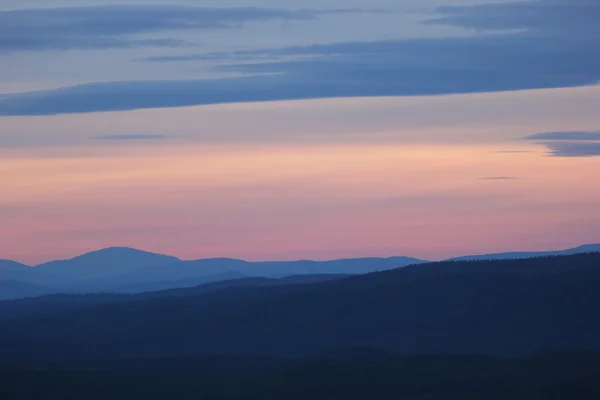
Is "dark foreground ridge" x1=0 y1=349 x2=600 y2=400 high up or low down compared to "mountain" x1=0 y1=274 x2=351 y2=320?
down

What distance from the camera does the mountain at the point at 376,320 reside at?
236 feet

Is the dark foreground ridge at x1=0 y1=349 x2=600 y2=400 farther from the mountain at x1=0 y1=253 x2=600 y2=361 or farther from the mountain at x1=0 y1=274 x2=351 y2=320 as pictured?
the mountain at x1=0 y1=274 x2=351 y2=320

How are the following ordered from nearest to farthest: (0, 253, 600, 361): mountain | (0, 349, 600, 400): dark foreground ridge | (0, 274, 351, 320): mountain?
(0, 349, 600, 400): dark foreground ridge, (0, 253, 600, 361): mountain, (0, 274, 351, 320): mountain

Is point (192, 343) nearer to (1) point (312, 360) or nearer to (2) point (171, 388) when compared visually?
(1) point (312, 360)

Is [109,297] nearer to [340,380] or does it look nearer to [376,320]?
[376,320]

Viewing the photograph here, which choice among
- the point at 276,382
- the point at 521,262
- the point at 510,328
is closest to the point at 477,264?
the point at 521,262

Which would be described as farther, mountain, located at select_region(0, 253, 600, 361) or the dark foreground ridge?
mountain, located at select_region(0, 253, 600, 361)

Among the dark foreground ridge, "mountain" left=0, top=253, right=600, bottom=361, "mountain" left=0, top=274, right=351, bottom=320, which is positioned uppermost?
"mountain" left=0, top=274, right=351, bottom=320

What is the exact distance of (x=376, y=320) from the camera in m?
80.4

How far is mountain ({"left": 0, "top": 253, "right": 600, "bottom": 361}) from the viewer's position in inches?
2837

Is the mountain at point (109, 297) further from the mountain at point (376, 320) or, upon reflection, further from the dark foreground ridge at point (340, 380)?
the dark foreground ridge at point (340, 380)

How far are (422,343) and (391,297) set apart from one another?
15.2 metres

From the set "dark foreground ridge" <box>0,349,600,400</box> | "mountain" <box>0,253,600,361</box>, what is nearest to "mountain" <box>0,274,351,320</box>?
"mountain" <box>0,253,600,361</box>

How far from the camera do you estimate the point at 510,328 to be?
7331cm
